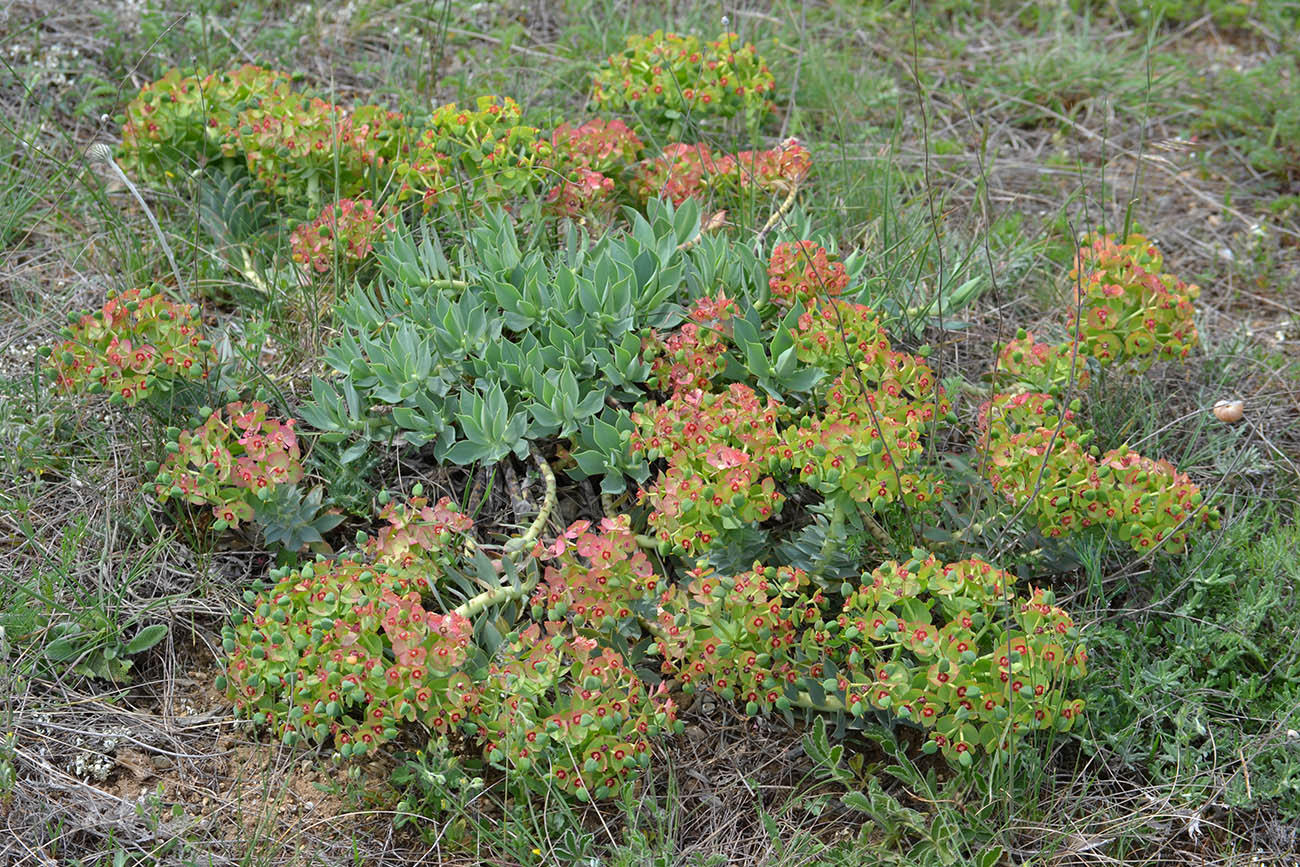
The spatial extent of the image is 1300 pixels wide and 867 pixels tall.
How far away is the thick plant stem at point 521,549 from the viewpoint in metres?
2.66

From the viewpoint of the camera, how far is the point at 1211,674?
8.79 feet

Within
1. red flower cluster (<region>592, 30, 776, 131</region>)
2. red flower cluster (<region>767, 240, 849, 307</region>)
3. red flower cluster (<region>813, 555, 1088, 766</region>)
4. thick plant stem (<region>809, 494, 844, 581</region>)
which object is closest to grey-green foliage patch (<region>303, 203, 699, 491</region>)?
red flower cluster (<region>767, 240, 849, 307</region>)

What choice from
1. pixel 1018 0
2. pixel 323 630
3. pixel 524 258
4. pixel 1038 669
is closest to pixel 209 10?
pixel 524 258

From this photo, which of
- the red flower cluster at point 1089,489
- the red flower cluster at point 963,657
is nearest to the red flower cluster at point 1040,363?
the red flower cluster at point 1089,489

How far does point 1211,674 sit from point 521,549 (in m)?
1.62

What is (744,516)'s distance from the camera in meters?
2.55

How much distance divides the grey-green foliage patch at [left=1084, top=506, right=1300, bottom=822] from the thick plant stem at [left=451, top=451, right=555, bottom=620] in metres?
1.31

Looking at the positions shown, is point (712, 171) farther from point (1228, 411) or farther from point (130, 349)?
point (130, 349)

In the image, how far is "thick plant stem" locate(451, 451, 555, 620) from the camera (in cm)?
266

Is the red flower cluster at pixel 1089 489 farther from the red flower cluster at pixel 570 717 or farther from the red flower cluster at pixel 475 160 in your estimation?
the red flower cluster at pixel 475 160

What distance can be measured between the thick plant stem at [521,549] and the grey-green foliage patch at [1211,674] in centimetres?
131

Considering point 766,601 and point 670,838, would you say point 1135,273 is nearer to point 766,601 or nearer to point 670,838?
point 766,601

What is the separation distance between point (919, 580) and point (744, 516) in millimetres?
396

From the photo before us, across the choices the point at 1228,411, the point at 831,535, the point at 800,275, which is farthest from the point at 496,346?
the point at 1228,411
